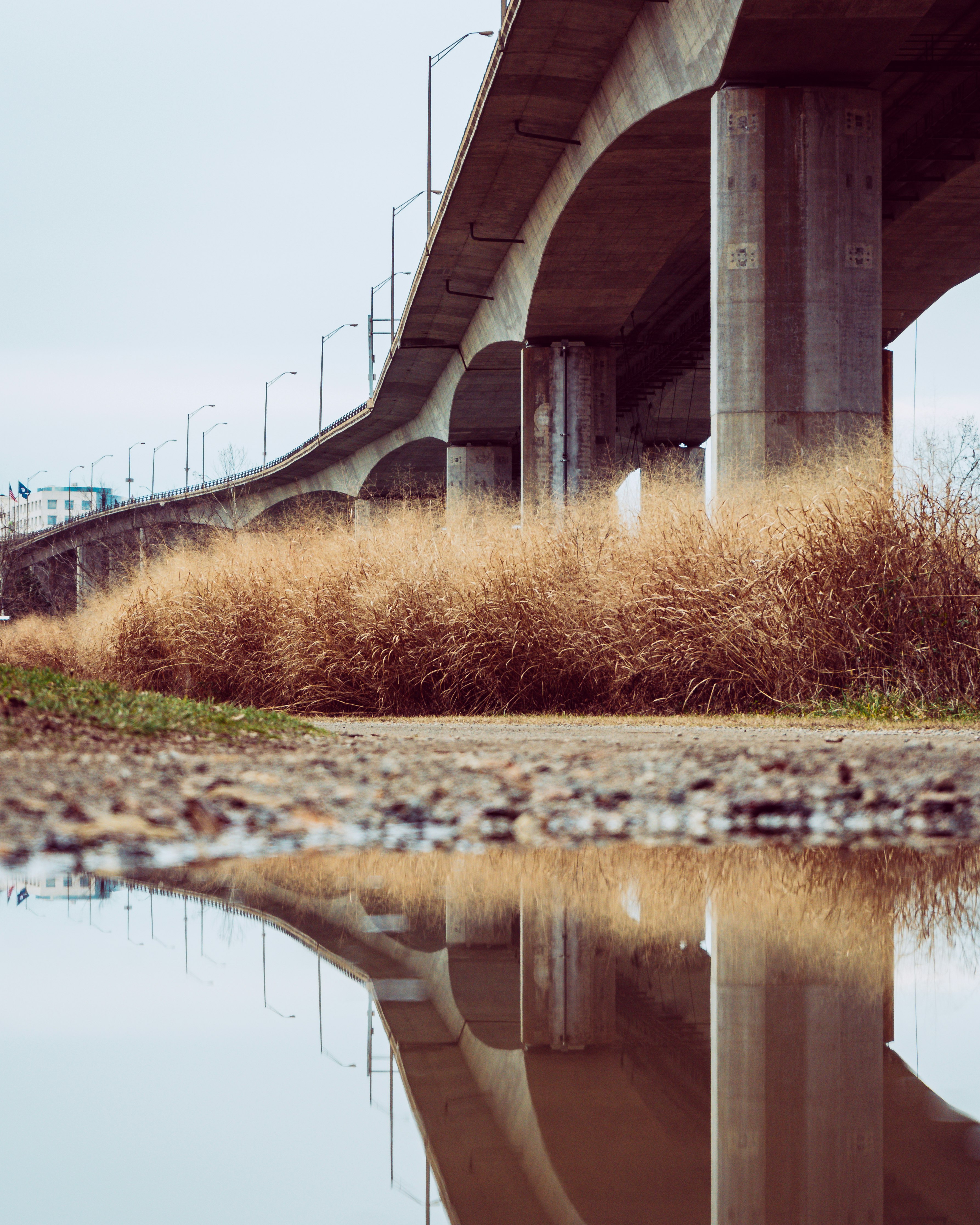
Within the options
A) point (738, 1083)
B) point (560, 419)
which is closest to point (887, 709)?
point (738, 1083)

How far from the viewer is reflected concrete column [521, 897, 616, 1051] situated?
2791 mm

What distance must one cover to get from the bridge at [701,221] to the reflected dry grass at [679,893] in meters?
11.8

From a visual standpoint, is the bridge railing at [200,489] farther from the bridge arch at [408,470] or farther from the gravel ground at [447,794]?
the gravel ground at [447,794]

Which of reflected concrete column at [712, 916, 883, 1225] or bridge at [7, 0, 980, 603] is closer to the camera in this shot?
reflected concrete column at [712, 916, 883, 1225]

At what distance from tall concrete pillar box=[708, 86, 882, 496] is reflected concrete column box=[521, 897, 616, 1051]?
13798 millimetres

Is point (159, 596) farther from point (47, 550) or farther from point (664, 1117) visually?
point (47, 550)

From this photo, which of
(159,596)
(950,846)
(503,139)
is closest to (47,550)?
(503,139)

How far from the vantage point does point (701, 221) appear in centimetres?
2923

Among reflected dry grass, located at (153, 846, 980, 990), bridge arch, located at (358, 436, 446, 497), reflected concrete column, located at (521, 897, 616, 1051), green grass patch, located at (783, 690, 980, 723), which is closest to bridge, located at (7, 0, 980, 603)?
green grass patch, located at (783, 690, 980, 723)

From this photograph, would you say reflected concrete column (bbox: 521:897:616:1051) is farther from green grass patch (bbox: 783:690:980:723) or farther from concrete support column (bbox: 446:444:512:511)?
concrete support column (bbox: 446:444:512:511)

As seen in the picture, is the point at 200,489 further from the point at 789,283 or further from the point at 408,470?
the point at 789,283

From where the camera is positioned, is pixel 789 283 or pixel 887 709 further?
pixel 789 283

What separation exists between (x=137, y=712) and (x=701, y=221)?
23.5m

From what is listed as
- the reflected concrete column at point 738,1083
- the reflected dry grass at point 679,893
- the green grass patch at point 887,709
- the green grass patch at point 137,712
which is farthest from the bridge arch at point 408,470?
the reflected concrete column at point 738,1083
